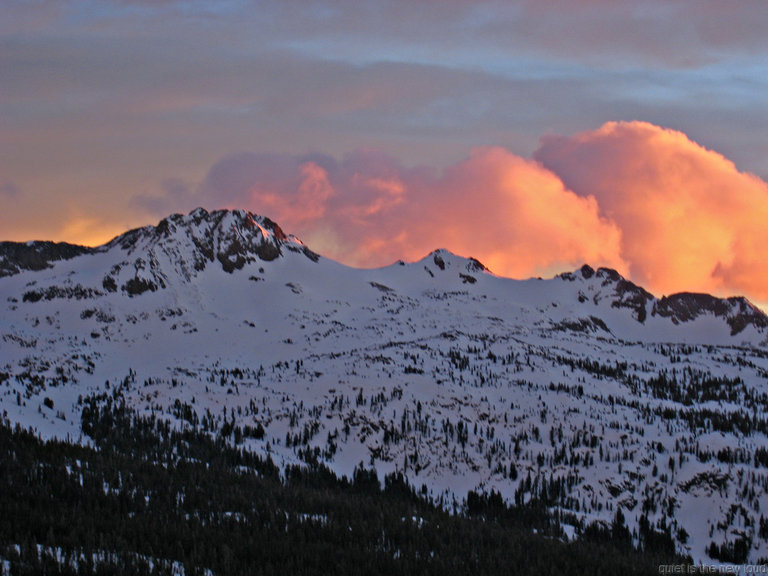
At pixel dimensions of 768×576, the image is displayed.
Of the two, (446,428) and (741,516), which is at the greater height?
(446,428)

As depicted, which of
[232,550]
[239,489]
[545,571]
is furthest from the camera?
Answer: [239,489]

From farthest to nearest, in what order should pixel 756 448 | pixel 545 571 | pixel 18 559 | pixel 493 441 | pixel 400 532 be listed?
pixel 493 441, pixel 756 448, pixel 400 532, pixel 545 571, pixel 18 559

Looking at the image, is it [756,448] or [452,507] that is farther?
[756,448]

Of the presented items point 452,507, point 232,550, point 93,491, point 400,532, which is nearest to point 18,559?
point 232,550

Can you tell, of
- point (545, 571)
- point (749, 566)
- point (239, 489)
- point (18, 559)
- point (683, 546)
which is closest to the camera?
point (18, 559)

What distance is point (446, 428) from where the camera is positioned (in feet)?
621

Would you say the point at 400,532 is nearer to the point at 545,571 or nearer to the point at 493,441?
the point at 545,571

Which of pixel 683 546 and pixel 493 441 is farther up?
pixel 493 441

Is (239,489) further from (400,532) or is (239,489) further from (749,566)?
(749,566)

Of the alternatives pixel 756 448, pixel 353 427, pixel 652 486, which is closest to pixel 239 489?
pixel 353 427

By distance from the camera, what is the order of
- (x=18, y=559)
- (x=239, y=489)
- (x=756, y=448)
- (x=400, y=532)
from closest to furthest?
1. (x=18, y=559)
2. (x=400, y=532)
3. (x=239, y=489)
4. (x=756, y=448)

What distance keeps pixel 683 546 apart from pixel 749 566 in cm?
1492

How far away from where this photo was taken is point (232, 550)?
80.1 m

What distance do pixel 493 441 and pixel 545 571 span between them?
96638 mm
